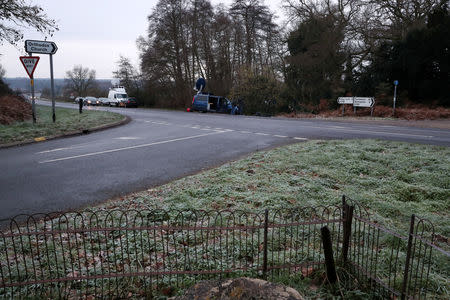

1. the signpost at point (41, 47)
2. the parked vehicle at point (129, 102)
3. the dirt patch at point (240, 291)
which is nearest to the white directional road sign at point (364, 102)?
the signpost at point (41, 47)

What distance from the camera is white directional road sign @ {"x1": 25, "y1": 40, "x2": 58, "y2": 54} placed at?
1579cm

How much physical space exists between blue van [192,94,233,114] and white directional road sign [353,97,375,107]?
36.5 feet

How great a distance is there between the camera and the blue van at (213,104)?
102 feet

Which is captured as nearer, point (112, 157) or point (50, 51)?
point (112, 157)

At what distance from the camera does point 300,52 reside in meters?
32.8

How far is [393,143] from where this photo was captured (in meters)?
10.9

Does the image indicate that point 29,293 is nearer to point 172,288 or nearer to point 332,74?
point 172,288

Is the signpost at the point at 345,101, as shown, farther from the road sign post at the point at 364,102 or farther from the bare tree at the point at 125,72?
the bare tree at the point at 125,72

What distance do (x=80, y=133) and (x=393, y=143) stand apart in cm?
1274

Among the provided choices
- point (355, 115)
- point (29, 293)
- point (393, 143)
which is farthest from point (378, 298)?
point (355, 115)

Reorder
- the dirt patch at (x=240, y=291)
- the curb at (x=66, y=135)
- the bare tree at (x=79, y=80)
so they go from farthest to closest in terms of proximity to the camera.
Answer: the bare tree at (x=79, y=80)
the curb at (x=66, y=135)
the dirt patch at (x=240, y=291)

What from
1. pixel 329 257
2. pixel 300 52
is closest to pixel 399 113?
pixel 300 52

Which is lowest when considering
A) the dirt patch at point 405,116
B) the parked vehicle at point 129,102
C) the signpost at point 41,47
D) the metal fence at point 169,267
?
the metal fence at point 169,267

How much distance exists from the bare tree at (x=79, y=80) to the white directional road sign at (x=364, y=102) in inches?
3005
